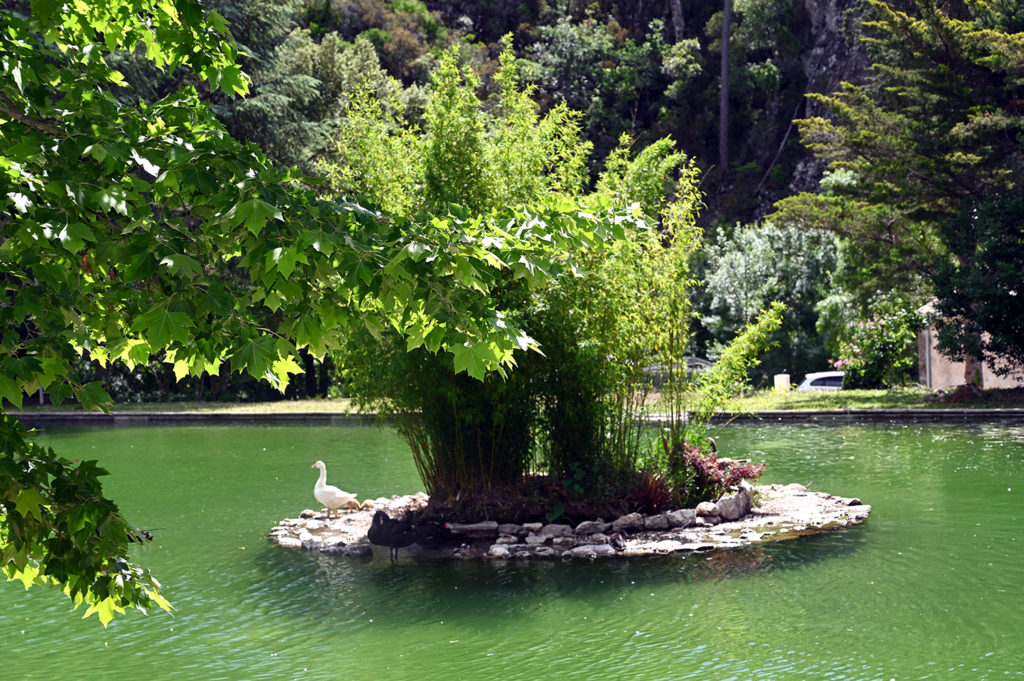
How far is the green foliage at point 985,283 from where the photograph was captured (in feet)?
78.4

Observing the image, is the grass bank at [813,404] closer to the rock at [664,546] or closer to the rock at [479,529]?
the rock at [479,529]

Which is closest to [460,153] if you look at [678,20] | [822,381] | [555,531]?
[555,531]

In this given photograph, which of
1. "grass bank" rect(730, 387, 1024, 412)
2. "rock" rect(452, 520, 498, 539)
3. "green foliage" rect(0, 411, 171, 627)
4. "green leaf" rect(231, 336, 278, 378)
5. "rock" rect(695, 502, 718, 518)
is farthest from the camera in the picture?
"grass bank" rect(730, 387, 1024, 412)

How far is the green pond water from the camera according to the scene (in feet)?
24.2

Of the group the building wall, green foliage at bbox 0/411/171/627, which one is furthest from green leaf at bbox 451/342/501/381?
the building wall

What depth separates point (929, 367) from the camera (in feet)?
100

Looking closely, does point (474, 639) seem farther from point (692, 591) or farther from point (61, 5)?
point (61, 5)

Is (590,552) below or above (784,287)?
below

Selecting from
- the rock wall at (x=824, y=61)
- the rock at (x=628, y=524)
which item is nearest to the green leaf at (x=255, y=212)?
the rock at (x=628, y=524)

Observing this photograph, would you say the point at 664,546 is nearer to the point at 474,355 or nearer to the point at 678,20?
the point at 474,355

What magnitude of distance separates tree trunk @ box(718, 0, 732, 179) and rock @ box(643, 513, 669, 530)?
45.4 metres

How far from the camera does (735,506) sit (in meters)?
12.2

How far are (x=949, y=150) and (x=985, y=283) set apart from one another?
380cm

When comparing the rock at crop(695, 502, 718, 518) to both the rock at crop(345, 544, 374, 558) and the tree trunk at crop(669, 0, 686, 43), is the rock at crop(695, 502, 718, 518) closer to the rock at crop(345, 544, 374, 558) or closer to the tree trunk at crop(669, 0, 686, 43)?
the rock at crop(345, 544, 374, 558)
